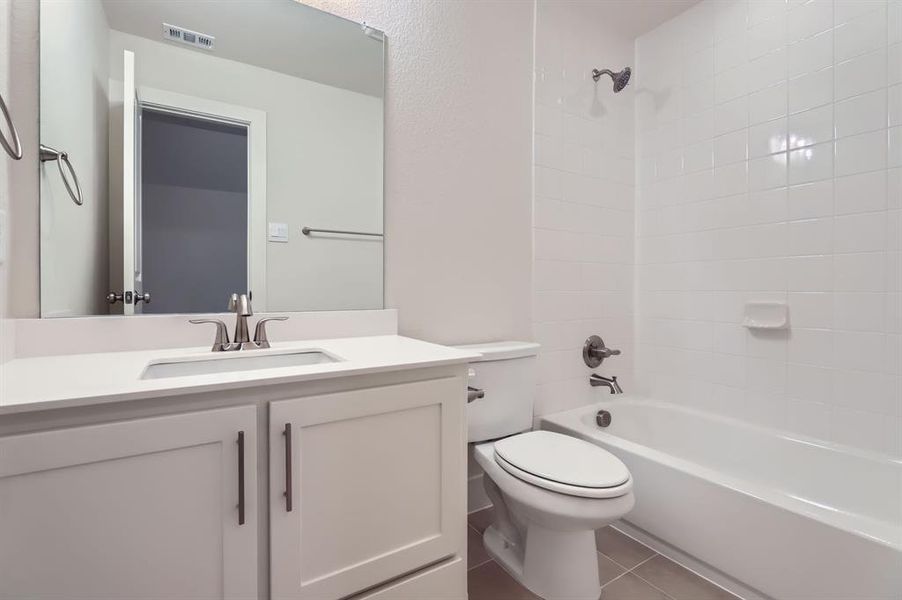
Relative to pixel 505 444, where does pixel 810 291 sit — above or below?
above

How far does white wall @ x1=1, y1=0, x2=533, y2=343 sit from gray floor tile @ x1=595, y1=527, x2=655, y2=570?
0.88 metres

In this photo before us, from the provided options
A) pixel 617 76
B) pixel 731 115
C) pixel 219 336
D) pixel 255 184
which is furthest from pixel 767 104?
pixel 219 336

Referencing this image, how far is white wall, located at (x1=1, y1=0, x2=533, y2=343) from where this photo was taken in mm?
1593

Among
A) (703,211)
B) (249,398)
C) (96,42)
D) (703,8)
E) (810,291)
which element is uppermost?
(703,8)

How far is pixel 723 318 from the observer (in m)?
1.93

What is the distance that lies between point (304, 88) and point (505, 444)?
1.41m

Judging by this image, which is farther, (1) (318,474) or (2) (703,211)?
(2) (703,211)

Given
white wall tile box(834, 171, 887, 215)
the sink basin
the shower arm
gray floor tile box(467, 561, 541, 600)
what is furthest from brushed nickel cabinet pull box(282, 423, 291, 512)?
the shower arm

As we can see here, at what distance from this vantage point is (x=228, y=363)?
109cm

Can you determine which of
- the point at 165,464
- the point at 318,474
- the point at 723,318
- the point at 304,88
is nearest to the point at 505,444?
the point at 318,474

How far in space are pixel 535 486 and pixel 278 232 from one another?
44.9 inches

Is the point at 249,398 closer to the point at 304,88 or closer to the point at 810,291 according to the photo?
the point at 304,88

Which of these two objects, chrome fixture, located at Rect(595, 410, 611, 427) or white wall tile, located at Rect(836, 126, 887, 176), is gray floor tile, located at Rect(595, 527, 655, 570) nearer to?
chrome fixture, located at Rect(595, 410, 611, 427)

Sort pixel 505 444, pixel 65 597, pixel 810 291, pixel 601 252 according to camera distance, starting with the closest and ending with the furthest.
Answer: pixel 65 597 < pixel 505 444 < pixel 810 291 < pixel 601 252
